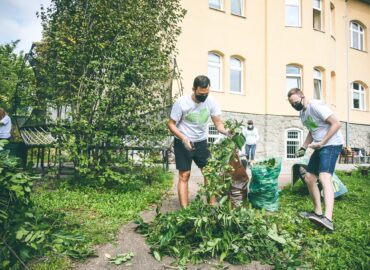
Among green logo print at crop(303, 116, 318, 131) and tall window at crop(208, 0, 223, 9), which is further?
tall window at crop(208, 0, 223, 9)

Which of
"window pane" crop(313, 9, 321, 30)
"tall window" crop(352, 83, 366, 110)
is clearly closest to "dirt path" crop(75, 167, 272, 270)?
"window pane" crop(313, 9, 321, 30)

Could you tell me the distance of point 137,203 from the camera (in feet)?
16.6

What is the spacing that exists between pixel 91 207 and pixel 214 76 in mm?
11029

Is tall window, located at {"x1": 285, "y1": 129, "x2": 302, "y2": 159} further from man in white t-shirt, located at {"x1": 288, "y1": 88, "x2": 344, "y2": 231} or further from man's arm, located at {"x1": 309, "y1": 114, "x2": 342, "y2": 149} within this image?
man's arm, located at {"x1": 309, "y1": 114, "x2": 342, "y2": 149}

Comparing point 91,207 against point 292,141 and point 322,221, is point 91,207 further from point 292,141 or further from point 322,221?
point 292,141

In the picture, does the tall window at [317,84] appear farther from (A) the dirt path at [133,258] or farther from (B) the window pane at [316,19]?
(A) the dirt path at [133,258]

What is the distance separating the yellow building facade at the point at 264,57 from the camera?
46.7 feet

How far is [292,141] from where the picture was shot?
52.4 ft

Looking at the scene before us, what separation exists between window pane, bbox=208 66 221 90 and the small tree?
8.37m

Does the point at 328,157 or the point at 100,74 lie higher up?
the point at 100,74

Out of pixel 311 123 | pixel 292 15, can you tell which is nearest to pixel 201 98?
pixel 311 123

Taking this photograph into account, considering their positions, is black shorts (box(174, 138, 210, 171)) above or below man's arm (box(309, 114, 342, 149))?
below

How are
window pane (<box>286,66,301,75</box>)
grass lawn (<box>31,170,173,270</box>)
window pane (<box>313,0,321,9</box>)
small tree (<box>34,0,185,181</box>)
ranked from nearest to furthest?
grass lawn (<box>31,170,173,270</box>), small tree (<box>34,0,185,181</box>), window pane (<box>286,66,301,75</box>), window pane (<box>313,0,321,9</box>)

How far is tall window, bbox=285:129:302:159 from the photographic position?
15875 mm
